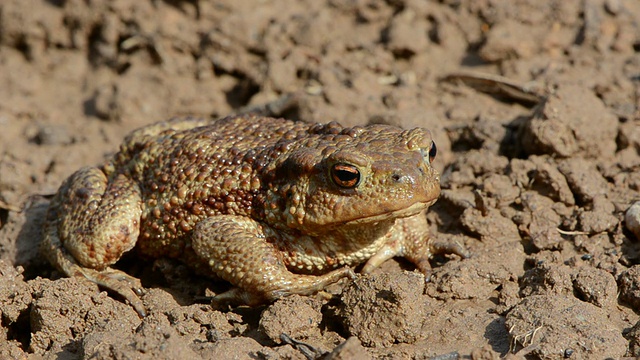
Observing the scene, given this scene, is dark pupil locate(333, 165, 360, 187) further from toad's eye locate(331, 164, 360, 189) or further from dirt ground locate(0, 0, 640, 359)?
dirt ground locate(0, 0, 640, 359)

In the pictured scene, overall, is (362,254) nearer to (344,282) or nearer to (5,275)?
(344,282)

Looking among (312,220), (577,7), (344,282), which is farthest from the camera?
(577,7)

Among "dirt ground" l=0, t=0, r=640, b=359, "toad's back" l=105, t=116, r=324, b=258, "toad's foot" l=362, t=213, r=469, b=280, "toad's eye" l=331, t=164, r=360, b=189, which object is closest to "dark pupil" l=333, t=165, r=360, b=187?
"toad's eye" l=331, t=164, r=360, b=189

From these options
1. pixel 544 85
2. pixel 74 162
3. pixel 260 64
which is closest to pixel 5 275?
pixel 74 162

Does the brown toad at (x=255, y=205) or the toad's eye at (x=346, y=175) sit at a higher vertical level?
the toad's eye at (x=346, y=175)

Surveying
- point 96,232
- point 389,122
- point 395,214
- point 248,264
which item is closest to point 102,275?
point 96,232

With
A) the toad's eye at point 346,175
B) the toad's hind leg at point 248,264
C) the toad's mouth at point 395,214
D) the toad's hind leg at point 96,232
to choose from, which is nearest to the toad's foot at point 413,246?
the toad's hind leg at point 248,264

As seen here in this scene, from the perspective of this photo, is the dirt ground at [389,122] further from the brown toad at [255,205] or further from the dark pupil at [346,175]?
the dark pupil at [346,175]

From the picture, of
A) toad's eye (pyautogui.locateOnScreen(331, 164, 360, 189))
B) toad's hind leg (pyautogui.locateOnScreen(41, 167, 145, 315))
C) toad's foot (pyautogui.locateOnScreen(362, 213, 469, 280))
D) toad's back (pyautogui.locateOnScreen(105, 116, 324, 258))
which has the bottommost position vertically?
toad's foot (pyautogui.locateOnScreen(362, 213, 469, 280))

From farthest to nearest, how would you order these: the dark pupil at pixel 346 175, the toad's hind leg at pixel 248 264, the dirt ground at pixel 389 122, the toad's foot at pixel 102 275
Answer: the toad's foot at pixel 102 275 → the toad's hind leg at pixel 248 264 → the dark pupil at pixel 346 175 → the dirt ground at pixel 389 122
